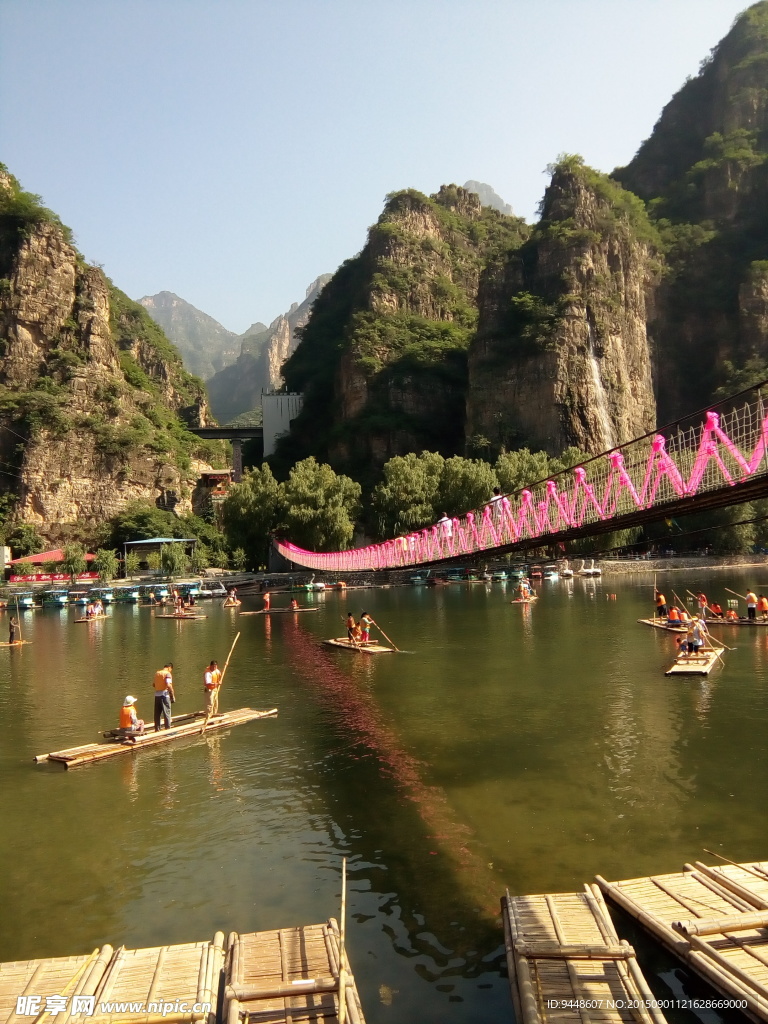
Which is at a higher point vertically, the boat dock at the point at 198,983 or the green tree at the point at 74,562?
the green tree at the point at 74,562

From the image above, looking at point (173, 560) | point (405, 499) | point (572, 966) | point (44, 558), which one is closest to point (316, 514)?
point (405, 499)

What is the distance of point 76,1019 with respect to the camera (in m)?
5.24

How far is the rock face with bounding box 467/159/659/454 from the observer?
68.3 m

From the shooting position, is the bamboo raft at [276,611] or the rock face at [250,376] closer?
the bamboo raft at [276,611]

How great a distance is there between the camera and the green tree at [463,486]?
5637 cm

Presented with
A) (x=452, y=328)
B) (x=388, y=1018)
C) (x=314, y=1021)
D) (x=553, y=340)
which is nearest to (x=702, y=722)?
(x=388, y=1018)

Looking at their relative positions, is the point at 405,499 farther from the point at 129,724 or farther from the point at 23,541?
the point at 129,724

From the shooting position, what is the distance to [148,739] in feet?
45.2

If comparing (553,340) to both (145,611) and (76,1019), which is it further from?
(76,1019)

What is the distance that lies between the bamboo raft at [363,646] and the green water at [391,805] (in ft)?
7.16

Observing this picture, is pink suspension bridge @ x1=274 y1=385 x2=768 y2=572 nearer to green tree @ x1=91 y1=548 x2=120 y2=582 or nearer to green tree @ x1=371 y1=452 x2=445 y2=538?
green tree @ x1=371 y1=452 x2=445 y2=538

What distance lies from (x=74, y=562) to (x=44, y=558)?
403 centimetres

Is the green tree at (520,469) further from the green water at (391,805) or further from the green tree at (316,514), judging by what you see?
the green water at (391,805)

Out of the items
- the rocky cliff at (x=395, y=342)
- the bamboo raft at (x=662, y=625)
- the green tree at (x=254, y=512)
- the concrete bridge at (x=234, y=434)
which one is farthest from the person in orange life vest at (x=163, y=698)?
the concrete bridge at (x=234, y=434)
